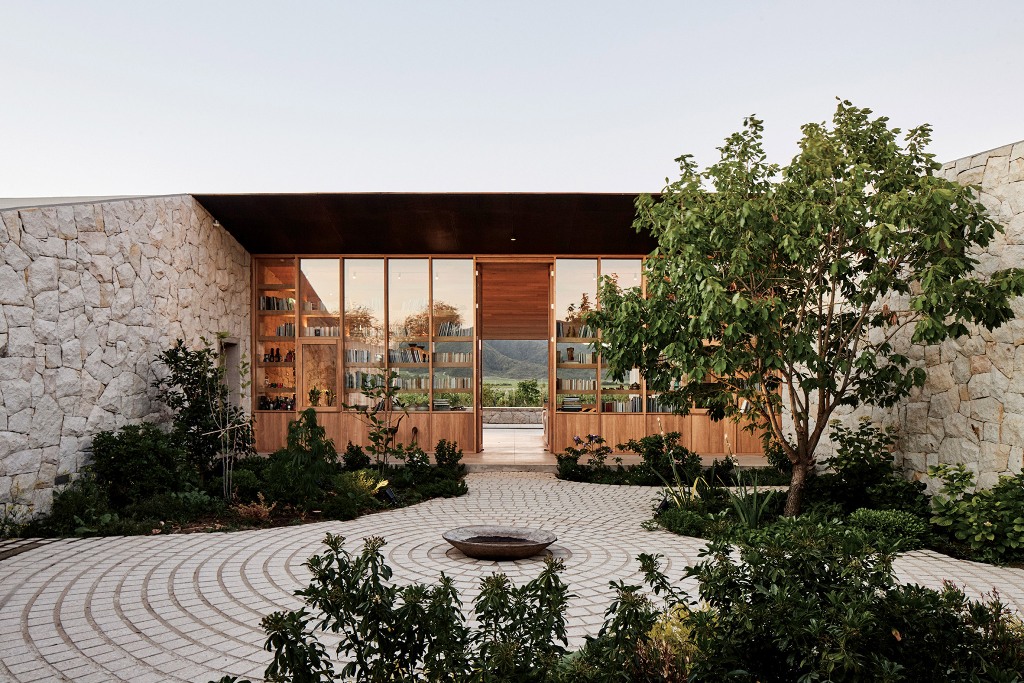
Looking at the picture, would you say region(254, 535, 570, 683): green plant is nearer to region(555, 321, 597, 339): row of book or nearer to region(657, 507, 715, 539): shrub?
region(657, 507, 715, 539): shrub

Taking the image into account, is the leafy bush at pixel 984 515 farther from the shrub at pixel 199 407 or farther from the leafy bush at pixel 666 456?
the shrub at pixel 199 407

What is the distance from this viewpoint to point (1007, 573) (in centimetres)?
505

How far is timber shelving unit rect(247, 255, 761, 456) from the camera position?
11.6m

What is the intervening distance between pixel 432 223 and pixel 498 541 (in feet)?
21.1

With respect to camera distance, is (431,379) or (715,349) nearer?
(715,349)

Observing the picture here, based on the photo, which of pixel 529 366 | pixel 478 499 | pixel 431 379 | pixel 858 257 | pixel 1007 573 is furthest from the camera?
pixel 529 366

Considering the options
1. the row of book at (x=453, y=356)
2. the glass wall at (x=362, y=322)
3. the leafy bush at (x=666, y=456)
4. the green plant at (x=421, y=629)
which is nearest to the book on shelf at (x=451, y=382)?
the row of book at (x=453, y=356)

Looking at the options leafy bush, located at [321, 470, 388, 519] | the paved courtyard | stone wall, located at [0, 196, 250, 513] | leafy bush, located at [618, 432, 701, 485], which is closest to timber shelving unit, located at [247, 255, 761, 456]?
stone wall, located at [0, 196, 250, 513]

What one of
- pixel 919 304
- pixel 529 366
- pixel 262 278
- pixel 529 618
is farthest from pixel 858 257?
pixel 529 366

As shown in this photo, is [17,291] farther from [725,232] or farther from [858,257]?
[858,257]

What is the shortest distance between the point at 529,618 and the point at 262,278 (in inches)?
432

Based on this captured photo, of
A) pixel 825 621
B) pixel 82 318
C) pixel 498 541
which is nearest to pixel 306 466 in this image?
pixel 498 541

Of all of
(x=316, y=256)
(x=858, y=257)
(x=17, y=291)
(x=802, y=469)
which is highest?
(x=316, y=256)

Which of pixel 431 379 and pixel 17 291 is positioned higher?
pixel 17 291
